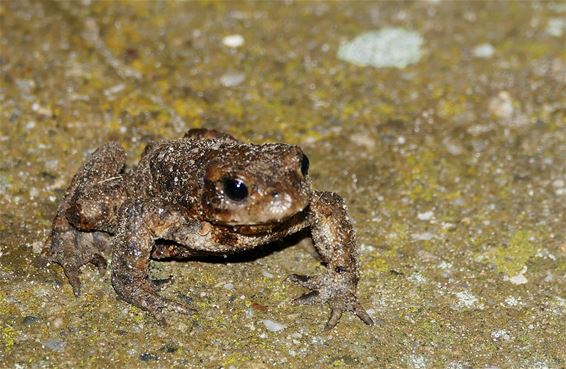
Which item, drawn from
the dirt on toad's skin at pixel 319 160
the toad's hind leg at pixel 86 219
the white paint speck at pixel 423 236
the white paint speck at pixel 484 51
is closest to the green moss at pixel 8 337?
the dirt on toad's skin at pixel 319 160

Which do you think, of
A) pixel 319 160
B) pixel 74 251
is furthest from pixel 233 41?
pixel 74 251

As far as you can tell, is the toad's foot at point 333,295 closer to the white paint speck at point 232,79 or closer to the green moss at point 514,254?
the green moss at point 514,254

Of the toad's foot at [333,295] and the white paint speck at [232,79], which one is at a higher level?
the white paint speck at [232,79]

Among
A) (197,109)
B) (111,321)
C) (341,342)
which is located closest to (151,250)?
(111,321)

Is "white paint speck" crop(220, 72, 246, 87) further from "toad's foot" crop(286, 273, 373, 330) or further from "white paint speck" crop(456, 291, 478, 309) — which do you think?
"white paint speck" crop(456, 291, 478, 309)

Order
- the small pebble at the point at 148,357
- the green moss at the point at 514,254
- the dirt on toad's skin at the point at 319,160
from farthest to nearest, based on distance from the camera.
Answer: the green moss at the point at 514,254 < the dirt on toad's skin at the point at 319,160 < the small pebble at the point at 148,357

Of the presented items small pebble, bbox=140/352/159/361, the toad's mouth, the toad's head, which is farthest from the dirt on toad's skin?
the toad's head

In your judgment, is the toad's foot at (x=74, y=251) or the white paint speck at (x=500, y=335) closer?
the white paint speck at (x=500, y=335)

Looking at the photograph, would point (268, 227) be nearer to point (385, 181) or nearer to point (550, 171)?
point (385, 181)
